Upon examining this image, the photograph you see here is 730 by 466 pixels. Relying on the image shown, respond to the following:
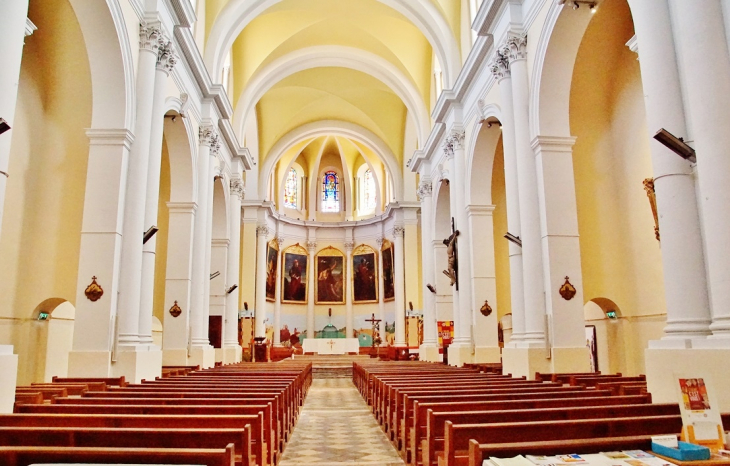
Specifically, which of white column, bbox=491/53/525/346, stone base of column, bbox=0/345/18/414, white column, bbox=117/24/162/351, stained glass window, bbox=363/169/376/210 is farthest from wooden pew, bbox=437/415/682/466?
stained glass window, bbox=363/169/376/210

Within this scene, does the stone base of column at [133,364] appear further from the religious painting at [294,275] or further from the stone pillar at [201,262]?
the religious painting at [294,275]

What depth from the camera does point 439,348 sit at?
1838 centimetres

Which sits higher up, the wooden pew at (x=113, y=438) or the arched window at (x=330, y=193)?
the arched window at (x=330, y=193)

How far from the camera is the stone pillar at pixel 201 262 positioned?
13859 millimetres

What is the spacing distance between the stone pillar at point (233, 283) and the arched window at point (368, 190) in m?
13.9

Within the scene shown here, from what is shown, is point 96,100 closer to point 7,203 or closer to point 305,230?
point 7,203

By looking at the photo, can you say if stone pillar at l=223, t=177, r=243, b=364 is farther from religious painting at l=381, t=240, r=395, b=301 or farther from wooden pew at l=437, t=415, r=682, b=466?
wooden pew at l=437, t=415, r=682, b=466

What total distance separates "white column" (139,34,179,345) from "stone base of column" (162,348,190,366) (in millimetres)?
3458

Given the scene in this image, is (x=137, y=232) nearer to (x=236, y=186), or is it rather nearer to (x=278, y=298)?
(x=236, y=186)

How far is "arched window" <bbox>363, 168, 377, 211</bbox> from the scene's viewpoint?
3312 cm

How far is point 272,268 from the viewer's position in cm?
2986

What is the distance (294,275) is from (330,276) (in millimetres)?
2114

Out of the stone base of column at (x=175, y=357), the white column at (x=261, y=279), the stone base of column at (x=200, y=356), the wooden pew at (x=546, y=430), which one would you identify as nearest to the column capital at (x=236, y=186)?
the stone base of column at (x=200, y=356)

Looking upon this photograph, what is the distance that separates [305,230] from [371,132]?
814 cm
